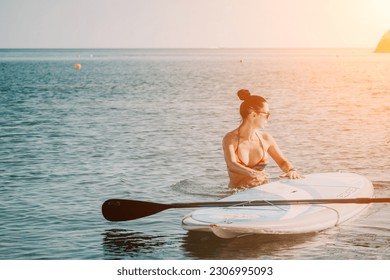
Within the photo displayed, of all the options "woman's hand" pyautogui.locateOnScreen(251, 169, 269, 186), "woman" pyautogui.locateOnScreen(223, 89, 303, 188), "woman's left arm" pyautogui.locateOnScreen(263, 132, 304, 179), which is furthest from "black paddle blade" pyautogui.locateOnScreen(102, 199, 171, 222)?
"woman's left arm" pyautogui.locateOnScreen(263, 132, 304, 179)

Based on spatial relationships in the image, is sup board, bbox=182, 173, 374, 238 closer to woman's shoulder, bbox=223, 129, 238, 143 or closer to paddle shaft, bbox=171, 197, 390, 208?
paddle shaft, bbox=171, 197, 390, 208

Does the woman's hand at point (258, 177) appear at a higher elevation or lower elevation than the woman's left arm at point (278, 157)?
lower

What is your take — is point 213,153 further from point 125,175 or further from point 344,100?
point 344,100

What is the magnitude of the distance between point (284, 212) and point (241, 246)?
460mm

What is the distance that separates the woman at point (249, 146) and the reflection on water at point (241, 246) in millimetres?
713

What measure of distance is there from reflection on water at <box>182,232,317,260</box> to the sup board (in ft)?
0.50

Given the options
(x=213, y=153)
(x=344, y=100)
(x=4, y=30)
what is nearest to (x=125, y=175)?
(x=213, y=153)

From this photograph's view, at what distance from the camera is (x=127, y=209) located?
6648 mm

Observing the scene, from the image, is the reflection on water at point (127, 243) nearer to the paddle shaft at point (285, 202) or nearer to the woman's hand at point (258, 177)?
the paddle shaft at point (285, 202)

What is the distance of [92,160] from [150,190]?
1.77m

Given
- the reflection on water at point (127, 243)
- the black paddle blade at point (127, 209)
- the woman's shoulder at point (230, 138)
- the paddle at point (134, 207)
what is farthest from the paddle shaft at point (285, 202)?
the woman's shoulder at point (230, 138)

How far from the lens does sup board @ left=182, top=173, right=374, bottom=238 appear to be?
6.09 meters

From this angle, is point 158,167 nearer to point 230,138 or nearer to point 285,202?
point 230,138

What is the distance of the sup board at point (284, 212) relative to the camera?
6.09m
